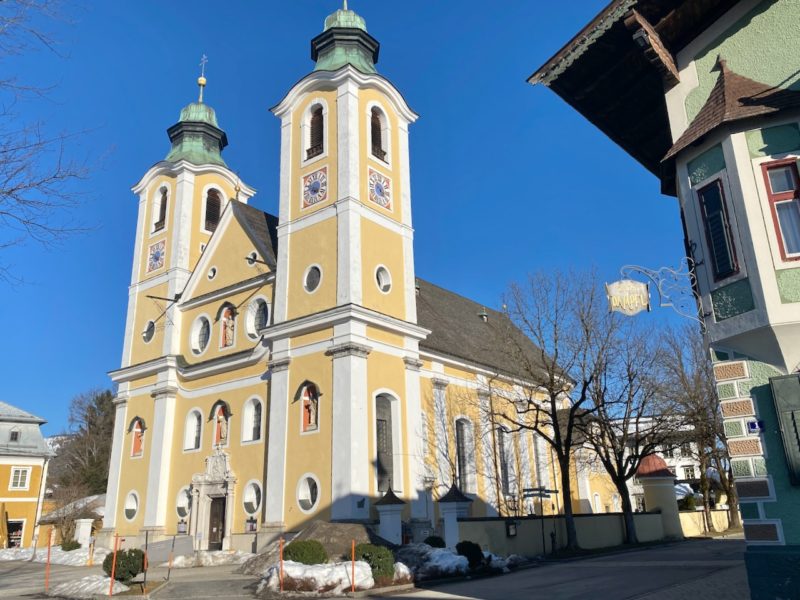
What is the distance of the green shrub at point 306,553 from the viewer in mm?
15773

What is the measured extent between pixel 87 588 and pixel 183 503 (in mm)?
13310

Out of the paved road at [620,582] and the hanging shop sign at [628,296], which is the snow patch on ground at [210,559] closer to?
the paved road at [620,582]

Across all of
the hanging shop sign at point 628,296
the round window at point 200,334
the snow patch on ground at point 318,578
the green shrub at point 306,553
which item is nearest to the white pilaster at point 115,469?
the round window at point 200,334

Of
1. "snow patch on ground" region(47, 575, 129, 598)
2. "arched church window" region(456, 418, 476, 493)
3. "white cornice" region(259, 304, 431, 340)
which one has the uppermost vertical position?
"white cornice" region(259, 304, 431, 340)

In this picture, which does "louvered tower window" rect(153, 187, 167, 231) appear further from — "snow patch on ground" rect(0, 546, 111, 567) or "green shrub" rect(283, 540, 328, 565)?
"green shrub" rect(283, 540, 328, 565)

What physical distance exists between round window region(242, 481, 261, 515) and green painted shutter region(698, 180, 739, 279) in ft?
66.8

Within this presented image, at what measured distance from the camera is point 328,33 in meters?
29.5

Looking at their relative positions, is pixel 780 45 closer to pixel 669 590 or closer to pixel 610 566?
pixel 669 590

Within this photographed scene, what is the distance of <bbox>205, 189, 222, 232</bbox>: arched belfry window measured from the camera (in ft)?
116

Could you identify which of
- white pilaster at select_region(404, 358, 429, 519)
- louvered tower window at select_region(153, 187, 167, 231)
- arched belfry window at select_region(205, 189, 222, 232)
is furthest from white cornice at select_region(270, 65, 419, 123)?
white pilaster at select_region(404, 358, 429, 519)

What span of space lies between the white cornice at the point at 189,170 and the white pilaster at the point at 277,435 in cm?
1331

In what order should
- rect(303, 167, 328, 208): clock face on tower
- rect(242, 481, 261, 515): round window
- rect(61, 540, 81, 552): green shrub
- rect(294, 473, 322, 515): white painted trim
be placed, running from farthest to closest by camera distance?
rect(61, 540, 81, 552): green shrub, rect(303, 167, 328, 208): clock face on tower, rect(242, 481, 261, 515): round window, rect(294, 473, 322, 515): white painted trim

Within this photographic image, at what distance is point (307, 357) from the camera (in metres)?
24.9

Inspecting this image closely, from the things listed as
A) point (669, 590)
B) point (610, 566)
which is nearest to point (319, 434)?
point (610, 566)
